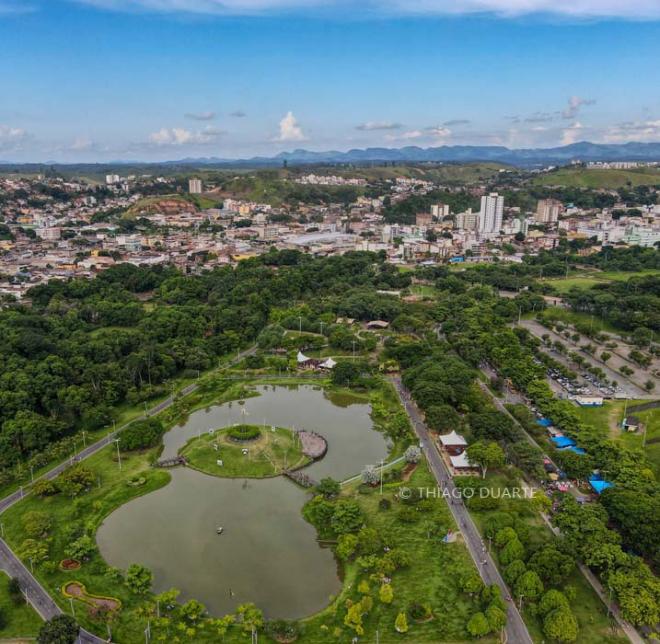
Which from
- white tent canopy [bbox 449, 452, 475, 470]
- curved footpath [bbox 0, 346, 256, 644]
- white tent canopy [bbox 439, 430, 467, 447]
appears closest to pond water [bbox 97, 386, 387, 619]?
curved footpath [bbox 0, 346, 256, 644]

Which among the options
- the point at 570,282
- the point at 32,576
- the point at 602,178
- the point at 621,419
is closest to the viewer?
the point at 32,576

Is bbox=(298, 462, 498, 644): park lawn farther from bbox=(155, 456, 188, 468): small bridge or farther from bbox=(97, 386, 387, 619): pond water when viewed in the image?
bbox=(155, 456, 188, 468): small bridge

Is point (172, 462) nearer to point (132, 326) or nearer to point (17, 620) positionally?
point (17, 620)

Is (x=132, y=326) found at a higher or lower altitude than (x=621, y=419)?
higher

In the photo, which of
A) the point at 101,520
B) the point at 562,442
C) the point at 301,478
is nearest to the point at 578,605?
the point at 562,442

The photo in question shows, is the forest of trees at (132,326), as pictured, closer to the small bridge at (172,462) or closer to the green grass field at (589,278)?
the small bridge at (172,462)

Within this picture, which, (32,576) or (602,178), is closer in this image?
(32,576)

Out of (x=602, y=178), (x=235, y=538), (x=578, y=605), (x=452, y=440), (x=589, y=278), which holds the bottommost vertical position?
(x=589, y=278)
